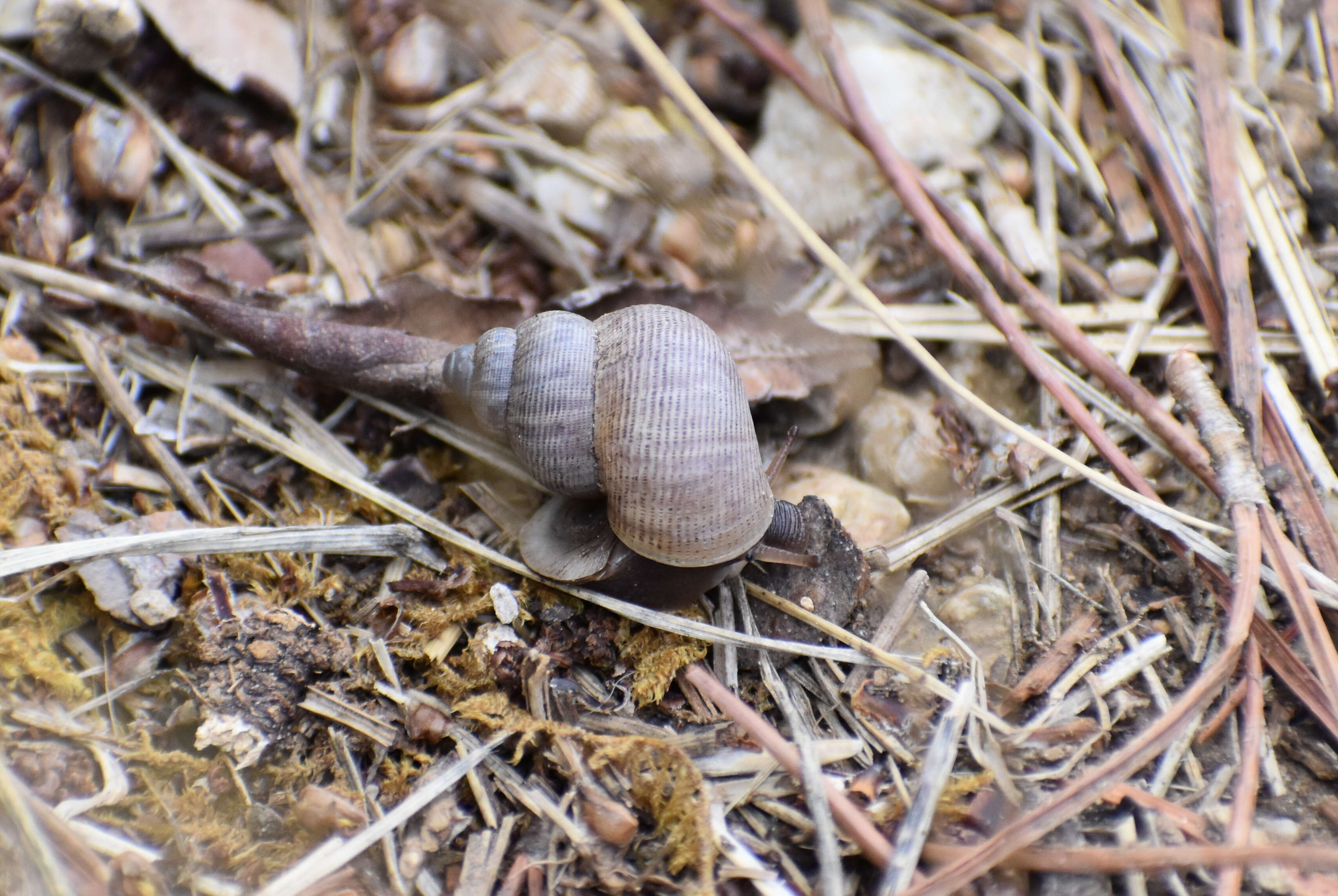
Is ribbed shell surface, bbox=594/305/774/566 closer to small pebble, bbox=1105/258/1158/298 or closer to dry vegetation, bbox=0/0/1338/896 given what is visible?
dry vegetation, bbox=0/0/1338/896

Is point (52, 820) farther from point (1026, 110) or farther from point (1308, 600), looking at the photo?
point (1026, 110)

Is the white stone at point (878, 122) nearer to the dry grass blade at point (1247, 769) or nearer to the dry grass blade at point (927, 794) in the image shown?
the dry grass blade at point (927, 794)

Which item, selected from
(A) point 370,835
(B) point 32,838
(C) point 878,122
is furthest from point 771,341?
(B) point 32,838

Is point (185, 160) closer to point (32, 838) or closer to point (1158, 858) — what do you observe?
point (32, 838)

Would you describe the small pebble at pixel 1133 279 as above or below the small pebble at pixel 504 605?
above

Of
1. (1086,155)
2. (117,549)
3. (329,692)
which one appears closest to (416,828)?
(329,692)

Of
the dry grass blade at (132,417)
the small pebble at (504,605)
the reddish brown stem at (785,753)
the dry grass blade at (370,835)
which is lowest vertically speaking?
the dry grass blade at (370,835)

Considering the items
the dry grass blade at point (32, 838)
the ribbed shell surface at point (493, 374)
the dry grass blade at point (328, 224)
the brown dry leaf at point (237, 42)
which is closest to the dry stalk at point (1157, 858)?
the ribbed shell surface at point (493, 374)

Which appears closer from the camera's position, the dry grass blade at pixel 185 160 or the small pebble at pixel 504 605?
the small pebble at pixel 504 605
